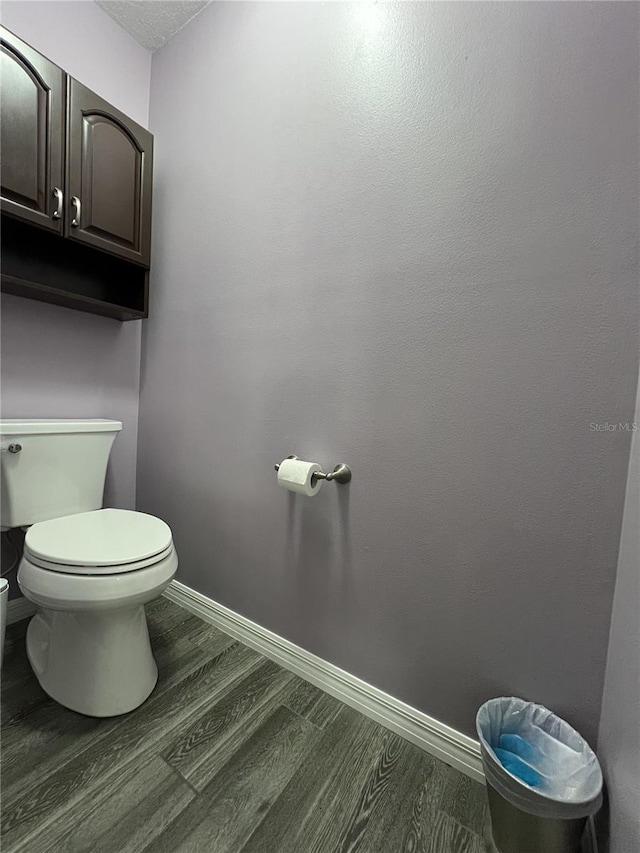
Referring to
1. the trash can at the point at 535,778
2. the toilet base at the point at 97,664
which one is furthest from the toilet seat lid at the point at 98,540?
the trash can at the point at 535,778

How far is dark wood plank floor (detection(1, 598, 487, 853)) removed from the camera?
0.75 metres

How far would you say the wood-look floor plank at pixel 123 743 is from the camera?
2.50 ft

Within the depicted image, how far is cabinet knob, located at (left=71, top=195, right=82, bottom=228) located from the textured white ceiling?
924 mm

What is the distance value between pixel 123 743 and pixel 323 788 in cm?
52

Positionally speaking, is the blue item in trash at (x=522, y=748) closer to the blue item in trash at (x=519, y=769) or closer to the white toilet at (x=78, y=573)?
the blue item in trash at (x=519, y=769)

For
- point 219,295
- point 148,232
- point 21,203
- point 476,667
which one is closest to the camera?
point 476,667

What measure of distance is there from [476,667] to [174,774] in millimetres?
782

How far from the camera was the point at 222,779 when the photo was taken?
2.83 feet

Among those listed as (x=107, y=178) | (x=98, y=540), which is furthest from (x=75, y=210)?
(x=98, y=540)

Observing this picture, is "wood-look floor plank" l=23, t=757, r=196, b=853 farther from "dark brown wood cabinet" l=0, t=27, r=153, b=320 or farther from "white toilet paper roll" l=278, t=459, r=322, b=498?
"dark brown wood cabinet" l=0, t=27, r=153, b=320

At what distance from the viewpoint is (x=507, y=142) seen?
843 millimetres

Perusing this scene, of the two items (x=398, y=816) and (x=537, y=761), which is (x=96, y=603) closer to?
(x=398, y=816)

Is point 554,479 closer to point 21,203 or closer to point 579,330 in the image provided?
point 579,330

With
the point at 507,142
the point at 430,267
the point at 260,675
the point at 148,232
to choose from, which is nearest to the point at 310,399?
the point at 430,267
